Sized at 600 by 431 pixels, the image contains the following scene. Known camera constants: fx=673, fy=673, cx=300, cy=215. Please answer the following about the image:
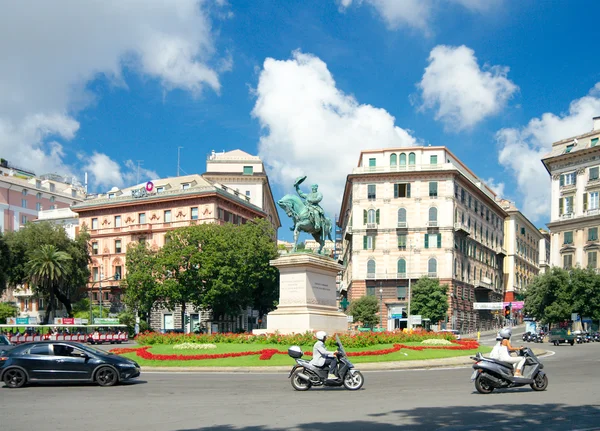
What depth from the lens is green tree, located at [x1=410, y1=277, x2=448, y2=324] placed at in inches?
3135

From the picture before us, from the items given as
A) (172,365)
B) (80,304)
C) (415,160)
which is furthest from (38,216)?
(172,365)

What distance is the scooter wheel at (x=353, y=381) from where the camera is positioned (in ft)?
60.7

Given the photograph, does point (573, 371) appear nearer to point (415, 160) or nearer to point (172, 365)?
point (172, 365)

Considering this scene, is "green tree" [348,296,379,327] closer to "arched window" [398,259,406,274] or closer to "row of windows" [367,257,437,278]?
"row of windows" [367,257,437,278]

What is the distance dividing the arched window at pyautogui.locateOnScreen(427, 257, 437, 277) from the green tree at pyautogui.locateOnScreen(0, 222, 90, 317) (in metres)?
42.5

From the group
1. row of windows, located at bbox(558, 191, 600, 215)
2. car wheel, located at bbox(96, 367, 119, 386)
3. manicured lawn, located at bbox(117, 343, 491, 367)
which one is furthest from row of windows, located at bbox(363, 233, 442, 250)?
car wheel, located at bbox(96, 367, 119, 386)

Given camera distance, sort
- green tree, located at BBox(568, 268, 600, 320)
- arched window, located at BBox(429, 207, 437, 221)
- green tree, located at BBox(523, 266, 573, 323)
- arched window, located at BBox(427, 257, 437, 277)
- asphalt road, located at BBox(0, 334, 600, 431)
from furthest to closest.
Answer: arched window, located at BBox(429, 207, 437, 221)
arched window, located at BBox(427, 257, 437, 277)
green tree, located at BBox(523, 266, 573, 323)
green tree, located at BBox(568, 268, 600, 320)
asphalt road, located at BBox(0, 334, 600, 431)

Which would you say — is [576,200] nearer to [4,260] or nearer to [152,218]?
[152,218]

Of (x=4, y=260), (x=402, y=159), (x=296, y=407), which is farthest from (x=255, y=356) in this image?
(x=402, y=159)

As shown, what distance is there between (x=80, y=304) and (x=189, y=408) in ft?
256

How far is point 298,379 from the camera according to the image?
18562 mm

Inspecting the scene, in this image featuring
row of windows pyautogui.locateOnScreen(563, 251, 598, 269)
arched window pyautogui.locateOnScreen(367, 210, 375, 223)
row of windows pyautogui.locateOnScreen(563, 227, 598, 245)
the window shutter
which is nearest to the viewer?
row of windows pyautogui.locateOnScreen(563, 251, 598, 269)

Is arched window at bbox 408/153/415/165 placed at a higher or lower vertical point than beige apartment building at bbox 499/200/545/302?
higher

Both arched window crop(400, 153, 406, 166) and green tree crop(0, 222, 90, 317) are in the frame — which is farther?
arched window crop(400, 153, 406, 166)
